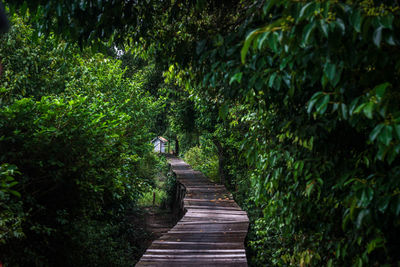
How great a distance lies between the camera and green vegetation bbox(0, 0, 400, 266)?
6.13ft

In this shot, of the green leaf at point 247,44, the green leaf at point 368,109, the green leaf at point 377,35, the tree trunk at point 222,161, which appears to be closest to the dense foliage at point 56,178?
the green leaf at point 247,44

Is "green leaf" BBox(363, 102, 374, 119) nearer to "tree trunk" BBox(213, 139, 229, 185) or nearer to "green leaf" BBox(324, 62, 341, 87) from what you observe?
"green leaf" BBox(324, 62, 341, 87)

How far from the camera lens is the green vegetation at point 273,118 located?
1.87 metres

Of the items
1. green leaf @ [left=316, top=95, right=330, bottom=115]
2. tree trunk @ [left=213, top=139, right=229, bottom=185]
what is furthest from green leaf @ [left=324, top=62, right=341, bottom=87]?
tree trunk @ [left=213, top=139, right=229, bottom=185]

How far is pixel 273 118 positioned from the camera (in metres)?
3.74

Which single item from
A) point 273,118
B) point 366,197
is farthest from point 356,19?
point 273,118

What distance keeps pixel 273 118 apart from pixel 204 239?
9.84ft

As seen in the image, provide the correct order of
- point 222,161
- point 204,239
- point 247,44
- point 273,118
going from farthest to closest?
1. point 222,161
2. point 204,239
3. point 273,118
4. point 247,44

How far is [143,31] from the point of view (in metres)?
3.96

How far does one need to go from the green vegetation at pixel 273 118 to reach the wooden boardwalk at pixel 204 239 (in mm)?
824

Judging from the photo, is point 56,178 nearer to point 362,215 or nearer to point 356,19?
point 362,215

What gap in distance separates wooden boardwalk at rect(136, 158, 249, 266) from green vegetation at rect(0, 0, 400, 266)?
82 cm

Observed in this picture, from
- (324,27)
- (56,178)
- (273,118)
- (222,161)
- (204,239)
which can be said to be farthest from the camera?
(222,161)

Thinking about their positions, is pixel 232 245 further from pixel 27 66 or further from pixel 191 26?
pixel 27 66
